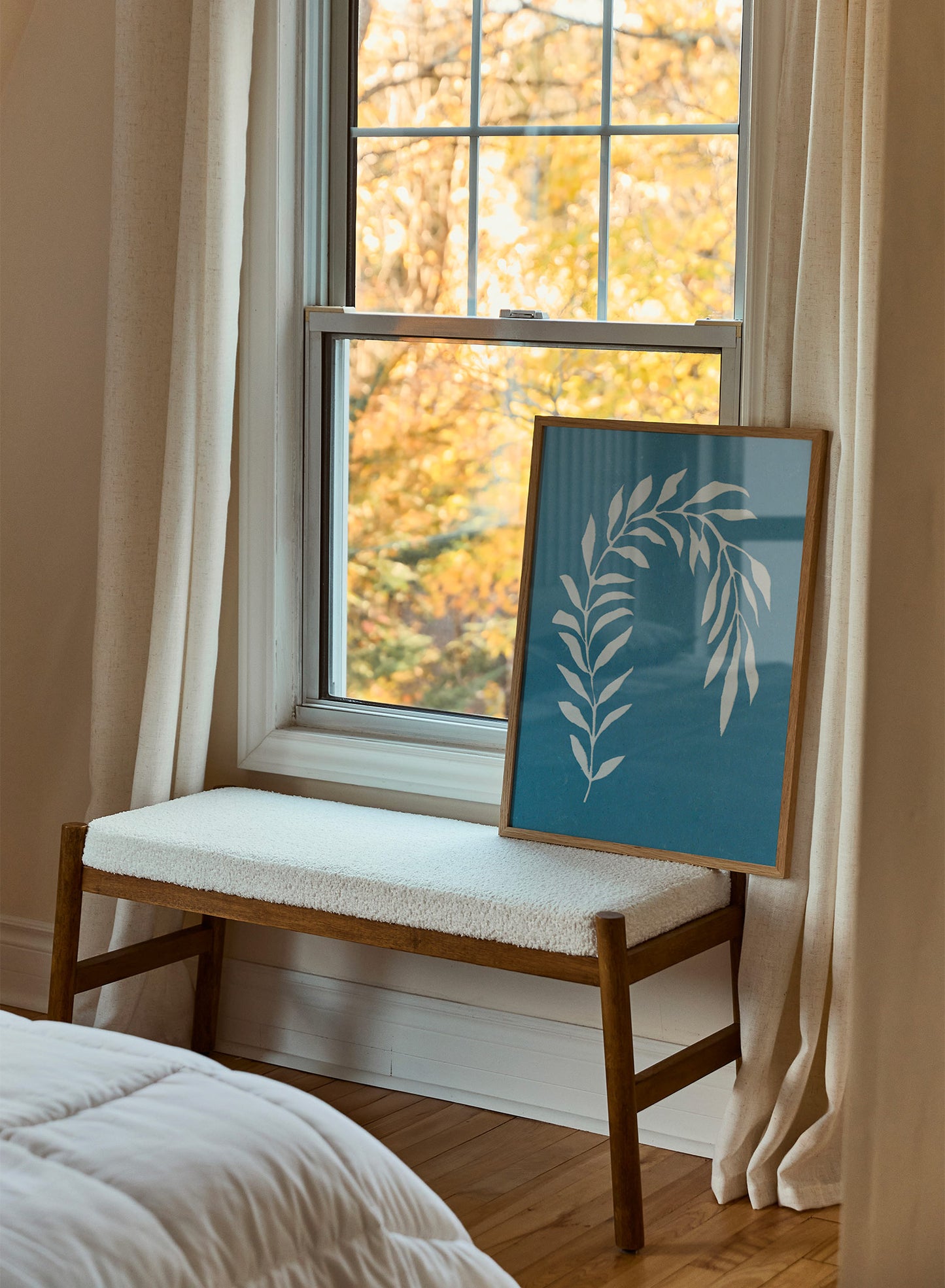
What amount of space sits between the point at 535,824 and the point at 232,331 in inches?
45.8

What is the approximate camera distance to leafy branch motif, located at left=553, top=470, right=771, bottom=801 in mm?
2459

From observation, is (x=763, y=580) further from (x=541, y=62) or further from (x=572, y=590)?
(x=541, y=62)

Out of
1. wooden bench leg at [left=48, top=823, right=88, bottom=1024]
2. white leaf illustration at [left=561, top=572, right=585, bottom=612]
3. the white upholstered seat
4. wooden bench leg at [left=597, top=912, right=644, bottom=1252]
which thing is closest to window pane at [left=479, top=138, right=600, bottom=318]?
white leaf illustration at [left=561, top=572, right=585, bottom=612]

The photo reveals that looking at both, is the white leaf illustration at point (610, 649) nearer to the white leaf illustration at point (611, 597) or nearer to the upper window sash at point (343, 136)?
the white leaf illustration at point (611, 597)

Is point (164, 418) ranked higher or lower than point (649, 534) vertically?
higher

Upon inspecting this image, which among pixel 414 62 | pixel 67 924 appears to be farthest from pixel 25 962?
pixel 414 62

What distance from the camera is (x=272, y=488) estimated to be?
3000mm

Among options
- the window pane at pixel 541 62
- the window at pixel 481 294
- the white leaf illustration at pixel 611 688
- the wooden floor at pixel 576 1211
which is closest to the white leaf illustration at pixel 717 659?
the white leaf illustration at pixel 611 688

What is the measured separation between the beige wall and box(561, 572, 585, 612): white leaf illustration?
119cm

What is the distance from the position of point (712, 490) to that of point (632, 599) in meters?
0.24

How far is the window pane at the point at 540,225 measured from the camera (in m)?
2.70

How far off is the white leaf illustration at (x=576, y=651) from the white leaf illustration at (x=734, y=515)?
34 centimetres

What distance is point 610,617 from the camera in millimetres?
2582

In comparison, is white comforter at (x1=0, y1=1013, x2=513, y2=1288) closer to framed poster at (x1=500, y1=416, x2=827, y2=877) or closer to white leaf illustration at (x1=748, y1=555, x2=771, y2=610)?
framed poster at (x1=500, y1=416, x2=827, y2=877)
